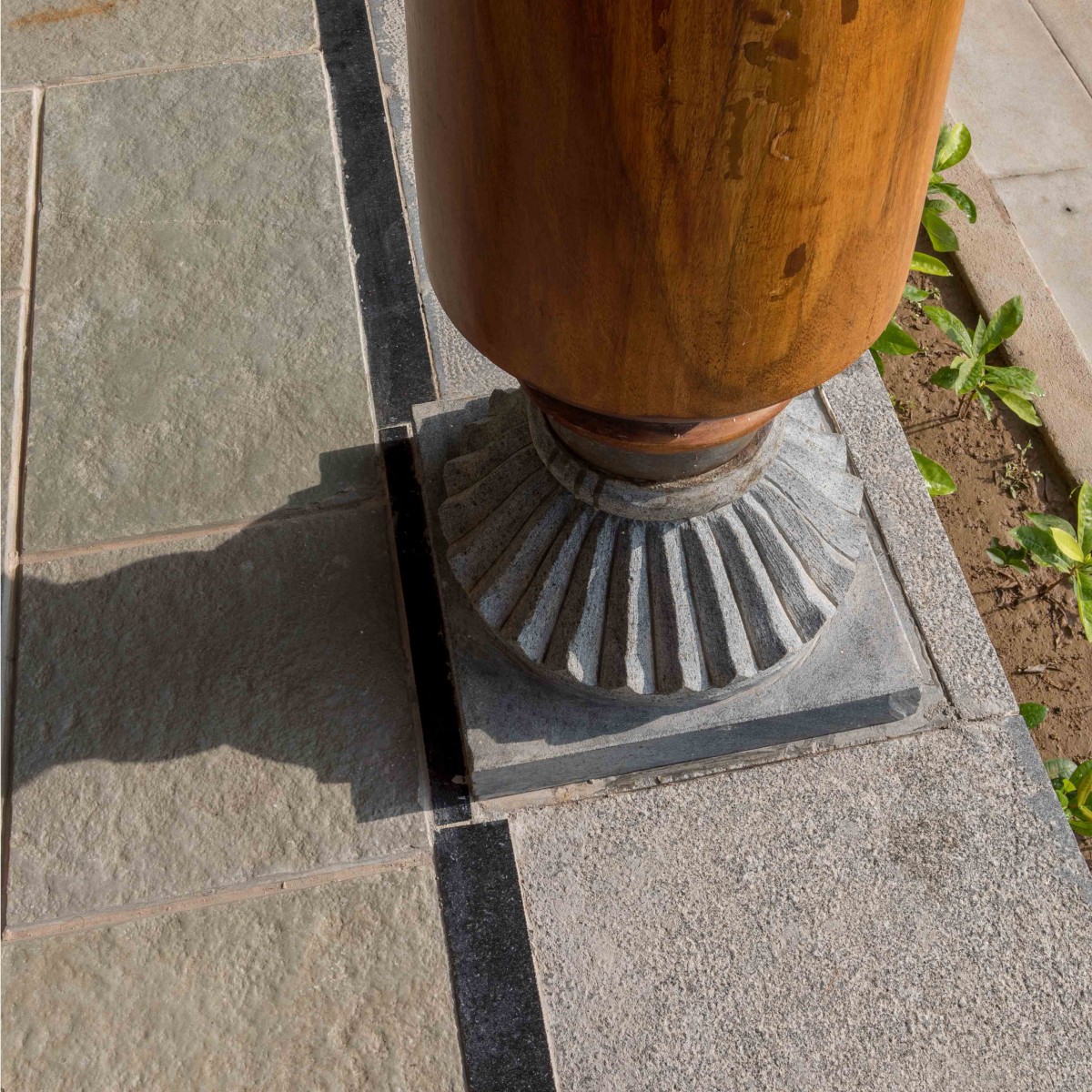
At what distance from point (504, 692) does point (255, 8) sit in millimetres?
2104

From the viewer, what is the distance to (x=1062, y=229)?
2.87m

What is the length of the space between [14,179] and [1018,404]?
2298 mm

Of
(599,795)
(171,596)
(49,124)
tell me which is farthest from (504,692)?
(49,124)

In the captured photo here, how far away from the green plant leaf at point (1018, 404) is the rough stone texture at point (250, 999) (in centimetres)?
156

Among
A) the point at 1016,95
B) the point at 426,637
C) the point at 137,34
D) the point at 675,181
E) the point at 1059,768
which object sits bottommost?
the point at 1059,768

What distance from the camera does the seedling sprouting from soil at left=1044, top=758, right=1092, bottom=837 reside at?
6.23ft

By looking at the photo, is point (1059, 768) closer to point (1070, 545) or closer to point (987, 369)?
point (1070, 545)

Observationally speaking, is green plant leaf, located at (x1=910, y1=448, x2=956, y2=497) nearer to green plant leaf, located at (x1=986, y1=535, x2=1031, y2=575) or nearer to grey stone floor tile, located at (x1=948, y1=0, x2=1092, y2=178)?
green plant leaf, located at (x1=986, y1=535, x2=1031, y2=575)

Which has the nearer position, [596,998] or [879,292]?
[879,292]

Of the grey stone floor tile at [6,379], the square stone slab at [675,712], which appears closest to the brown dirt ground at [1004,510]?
the square stone slab at [675,712]

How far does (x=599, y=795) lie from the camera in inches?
69.3

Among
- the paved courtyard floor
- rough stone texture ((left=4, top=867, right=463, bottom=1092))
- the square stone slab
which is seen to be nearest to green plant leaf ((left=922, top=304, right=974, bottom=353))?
the square stone slab

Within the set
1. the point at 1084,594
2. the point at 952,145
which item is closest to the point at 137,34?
the point at 952,145

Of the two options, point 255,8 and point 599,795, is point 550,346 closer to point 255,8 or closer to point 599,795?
point 599,795
